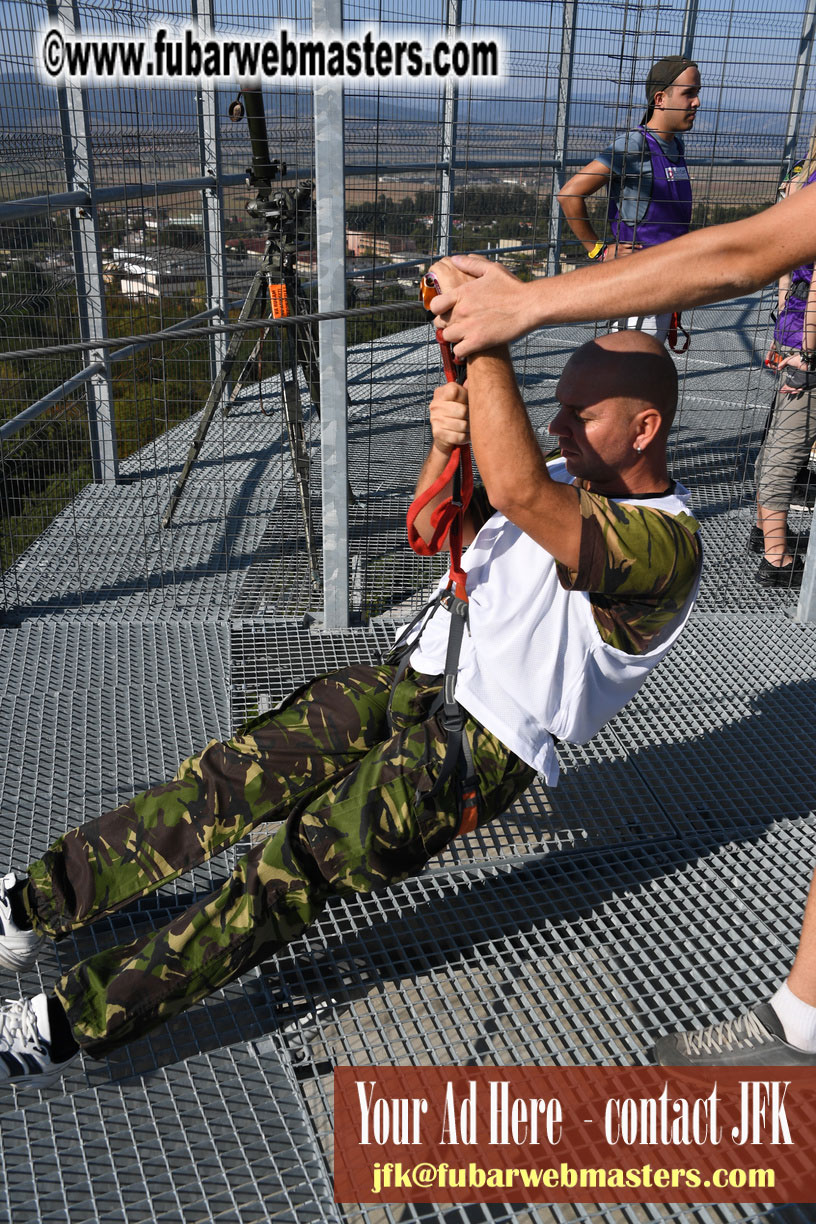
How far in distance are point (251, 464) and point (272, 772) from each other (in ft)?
A: 10.6

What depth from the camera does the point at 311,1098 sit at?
1.71m

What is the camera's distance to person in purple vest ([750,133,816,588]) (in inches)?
137

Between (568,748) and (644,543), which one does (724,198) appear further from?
(644,543)

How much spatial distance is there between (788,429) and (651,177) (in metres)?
1.08

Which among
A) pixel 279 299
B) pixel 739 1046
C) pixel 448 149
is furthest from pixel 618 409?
pixel 448 149

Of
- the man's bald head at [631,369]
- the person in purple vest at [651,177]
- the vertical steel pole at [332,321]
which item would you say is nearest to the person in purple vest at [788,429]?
the person in purple vest at [651,177]

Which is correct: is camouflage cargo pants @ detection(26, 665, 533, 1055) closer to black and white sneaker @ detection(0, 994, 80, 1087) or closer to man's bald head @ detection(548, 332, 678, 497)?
black and white sneaker @ detection(0, 994, 80, 1087)

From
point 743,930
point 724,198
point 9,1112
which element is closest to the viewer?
point 9,1112

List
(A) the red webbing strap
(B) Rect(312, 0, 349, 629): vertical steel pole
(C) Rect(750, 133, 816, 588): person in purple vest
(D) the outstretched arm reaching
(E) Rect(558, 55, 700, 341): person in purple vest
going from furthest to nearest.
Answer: (E) Rect(558, 55, 700, 341): person in purple vest
(C) Rect(750, 133, 816, 588): person in purple vest
(B) Rect(312, 0, 349, 629): vertical steel pole
(A) the red webbing strap
(D) the outstretched arm reaching

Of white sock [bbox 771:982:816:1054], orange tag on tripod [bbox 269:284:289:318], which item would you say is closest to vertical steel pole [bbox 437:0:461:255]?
orange tag on tripod [bbox 269:284:289:318]

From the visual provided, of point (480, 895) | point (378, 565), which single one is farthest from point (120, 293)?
point (480, 895)

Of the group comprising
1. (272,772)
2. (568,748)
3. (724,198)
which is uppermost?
(724,198)

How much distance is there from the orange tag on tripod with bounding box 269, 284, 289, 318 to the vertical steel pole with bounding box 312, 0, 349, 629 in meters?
0.51

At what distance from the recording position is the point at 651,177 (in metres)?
3.67
